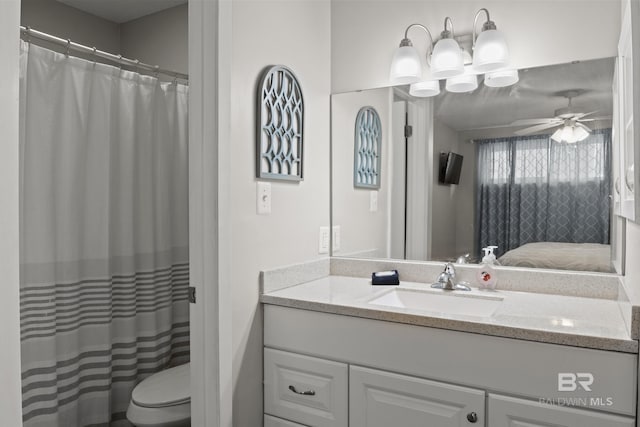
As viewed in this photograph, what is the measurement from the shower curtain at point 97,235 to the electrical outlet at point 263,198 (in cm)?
96

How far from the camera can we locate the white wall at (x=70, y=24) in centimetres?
268

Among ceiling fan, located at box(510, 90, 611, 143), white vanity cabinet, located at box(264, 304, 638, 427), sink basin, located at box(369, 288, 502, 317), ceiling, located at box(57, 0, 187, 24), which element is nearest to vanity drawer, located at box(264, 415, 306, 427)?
white vanity cabinet, located at box(264, 304, 638, 427)

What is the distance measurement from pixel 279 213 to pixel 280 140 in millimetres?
294

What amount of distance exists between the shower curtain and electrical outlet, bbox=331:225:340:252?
0.94 m

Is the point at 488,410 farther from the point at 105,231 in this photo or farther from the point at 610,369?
the point at 105,231

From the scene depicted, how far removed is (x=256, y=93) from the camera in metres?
1.68

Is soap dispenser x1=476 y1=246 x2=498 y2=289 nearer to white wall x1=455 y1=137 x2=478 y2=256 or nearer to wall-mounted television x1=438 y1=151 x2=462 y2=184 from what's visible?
white wall x1=455 y1=137 x2=478 y2=256

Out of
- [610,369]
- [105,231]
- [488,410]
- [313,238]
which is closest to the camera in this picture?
[610,369]

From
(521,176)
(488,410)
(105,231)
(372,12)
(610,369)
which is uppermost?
(372,12)

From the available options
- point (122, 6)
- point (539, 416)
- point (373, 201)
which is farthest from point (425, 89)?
point (122, 6)

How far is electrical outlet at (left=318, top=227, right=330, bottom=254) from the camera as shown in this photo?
2074mm

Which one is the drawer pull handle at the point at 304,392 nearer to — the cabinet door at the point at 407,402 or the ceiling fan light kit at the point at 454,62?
the cabinet door at the point at 407,402

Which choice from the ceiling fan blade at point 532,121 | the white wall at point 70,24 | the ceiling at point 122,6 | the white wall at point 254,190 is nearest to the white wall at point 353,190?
the white wall at point 254,190

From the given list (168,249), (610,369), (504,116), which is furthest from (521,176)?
(168,249)
